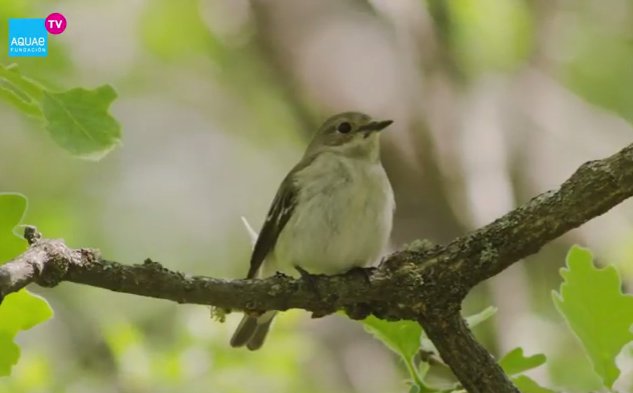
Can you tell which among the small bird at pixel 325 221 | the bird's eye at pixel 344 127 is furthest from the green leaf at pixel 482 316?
the bird's eye at pixel 344 127

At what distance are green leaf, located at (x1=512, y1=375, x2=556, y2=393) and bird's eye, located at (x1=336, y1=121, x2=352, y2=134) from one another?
100 inches

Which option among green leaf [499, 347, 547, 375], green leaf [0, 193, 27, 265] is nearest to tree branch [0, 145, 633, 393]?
green leaf [499, 347, 547, 375]

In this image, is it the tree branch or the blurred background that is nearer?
the tree branch

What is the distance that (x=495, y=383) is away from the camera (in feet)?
7.15

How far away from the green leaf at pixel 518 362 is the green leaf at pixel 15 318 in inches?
40.6

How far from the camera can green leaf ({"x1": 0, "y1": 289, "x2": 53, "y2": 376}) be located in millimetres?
1775

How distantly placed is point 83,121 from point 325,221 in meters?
2.20

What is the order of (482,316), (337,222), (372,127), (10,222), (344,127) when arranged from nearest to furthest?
(10,222)
(482,316)
(337,222)
(372,127)
(344,127)

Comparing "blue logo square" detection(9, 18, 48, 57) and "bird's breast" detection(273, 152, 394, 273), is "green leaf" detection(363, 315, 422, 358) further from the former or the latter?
"bird's breast" detection(273, 152, 394, 273)

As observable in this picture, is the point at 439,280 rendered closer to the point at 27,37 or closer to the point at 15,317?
the point at 15,317

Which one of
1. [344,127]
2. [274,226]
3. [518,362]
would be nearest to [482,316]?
[518,362]

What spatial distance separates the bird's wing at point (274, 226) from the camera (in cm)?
409

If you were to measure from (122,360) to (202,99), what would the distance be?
5972 mm

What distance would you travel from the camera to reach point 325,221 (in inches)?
153
